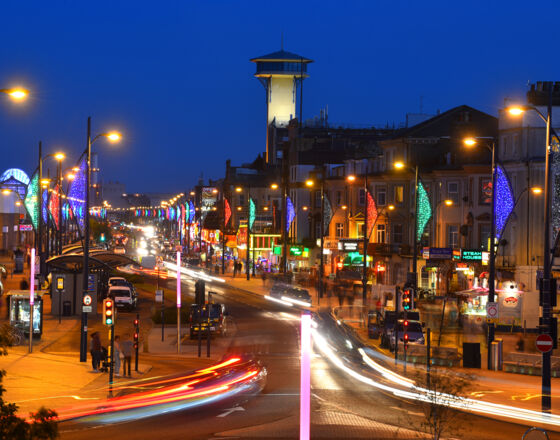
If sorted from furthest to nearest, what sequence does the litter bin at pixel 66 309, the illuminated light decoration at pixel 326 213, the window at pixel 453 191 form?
the illuminated light decoration at pixel 326 213
the window at pixel 453 191
the litter bin at pixel 66 309

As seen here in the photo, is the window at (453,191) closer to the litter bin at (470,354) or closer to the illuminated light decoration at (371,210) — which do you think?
the illuminated light decoration at (371,210)

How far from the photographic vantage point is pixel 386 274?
7488 centimetres

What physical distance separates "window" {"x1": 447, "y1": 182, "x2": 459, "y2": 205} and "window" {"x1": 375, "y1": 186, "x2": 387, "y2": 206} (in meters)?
10.7

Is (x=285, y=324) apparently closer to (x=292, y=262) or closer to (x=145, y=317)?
(x=145, y=317)

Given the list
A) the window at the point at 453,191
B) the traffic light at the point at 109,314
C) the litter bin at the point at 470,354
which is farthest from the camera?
the window at the point at 453,191

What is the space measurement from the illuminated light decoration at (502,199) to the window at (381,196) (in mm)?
36982

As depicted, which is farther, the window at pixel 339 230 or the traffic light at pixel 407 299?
the window at pixel 339 230

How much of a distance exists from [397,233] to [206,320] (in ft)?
119

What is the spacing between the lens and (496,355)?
107ft

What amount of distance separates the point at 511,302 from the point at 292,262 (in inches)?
2171

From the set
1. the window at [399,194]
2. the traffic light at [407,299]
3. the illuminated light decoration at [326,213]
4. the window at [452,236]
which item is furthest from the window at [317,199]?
the traffic light at [407,299]

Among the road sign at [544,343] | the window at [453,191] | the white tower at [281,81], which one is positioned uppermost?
the white tower at [281,81]

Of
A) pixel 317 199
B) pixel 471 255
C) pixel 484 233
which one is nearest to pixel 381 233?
pixel 484 233

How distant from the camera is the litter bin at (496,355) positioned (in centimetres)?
3250
